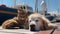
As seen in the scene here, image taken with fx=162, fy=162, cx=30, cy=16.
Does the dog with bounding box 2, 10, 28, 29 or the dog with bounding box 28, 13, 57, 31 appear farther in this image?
the dog with bounding box 2, 10, 28, 29

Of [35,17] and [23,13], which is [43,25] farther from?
[23,13]

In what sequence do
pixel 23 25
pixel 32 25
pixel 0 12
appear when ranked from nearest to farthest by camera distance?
pixel 32 25 < pixel 23 25 < pixel 0 12

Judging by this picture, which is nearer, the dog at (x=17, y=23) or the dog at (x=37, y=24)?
the dog at (x=37, y=24)

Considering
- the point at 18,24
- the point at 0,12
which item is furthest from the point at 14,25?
the point at 0,12

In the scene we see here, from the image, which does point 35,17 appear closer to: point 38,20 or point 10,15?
point 38,20

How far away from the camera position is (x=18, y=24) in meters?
3.11

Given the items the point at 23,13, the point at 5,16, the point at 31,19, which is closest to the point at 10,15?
the point at 5,16

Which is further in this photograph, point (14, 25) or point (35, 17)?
point (14, 25)

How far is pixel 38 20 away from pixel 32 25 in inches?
5.5

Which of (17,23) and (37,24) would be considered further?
(17,23)

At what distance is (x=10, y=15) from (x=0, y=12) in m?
0.47

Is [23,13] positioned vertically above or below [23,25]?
above

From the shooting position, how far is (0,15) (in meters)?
6.89

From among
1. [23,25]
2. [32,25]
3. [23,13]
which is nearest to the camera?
[32,25]
